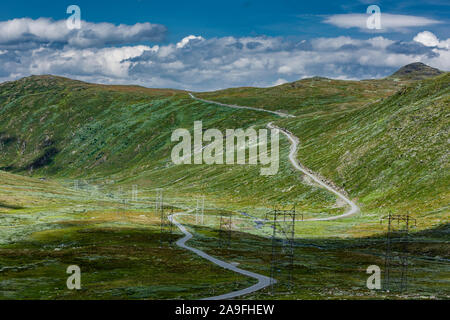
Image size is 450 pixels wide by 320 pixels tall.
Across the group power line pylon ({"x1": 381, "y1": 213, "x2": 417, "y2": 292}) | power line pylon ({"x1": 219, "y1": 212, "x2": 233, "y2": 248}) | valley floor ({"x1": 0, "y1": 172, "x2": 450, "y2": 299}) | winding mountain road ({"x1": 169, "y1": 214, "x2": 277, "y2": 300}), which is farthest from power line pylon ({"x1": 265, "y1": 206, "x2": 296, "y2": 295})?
power line pylon ({"x1": 381, "y1": 213, "x2": 417, "y2": 292})

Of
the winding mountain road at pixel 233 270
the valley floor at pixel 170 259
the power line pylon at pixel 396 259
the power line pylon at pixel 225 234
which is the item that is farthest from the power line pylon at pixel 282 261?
the power line pylon at pixel 396 259

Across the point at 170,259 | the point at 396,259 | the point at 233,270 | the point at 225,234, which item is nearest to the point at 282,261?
the point at 233,270

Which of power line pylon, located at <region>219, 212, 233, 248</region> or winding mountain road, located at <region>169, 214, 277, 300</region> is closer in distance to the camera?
winding mountain road, located at <region>169, 214, 277, 300</region>

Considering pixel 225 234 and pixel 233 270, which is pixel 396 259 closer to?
pixel 233 270

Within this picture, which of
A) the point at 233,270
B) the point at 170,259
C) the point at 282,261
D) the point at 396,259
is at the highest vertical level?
the point at 170,259

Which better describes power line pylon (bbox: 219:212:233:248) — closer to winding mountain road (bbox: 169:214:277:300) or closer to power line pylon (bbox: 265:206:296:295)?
winding mountain road (bbox: 169:214:277:300)

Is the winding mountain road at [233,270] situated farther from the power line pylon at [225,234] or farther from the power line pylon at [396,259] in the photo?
the power line pylon at [396,259]
